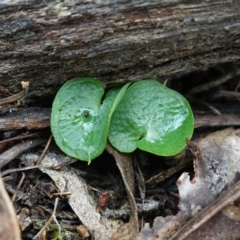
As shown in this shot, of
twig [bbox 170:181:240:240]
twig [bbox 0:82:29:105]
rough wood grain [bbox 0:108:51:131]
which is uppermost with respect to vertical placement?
twig [bbox 0:82:29:105]

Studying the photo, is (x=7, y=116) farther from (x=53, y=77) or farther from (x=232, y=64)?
(x=232, y=64)

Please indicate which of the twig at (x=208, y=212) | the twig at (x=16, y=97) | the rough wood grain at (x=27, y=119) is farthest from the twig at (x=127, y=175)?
the twig at (x=16, y=97)

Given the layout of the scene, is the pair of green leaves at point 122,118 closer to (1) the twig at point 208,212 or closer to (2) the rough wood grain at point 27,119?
(2) the rough wood grain at point 27,119

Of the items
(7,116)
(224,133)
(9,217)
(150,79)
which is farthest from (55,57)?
(224,133)

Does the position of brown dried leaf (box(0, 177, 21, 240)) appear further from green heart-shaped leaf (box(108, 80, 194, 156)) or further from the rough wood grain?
green heart-shaped leaf (box(108, 80, 194, 156))

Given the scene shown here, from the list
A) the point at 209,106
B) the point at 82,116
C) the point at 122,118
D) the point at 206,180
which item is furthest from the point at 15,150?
the point at 209,106

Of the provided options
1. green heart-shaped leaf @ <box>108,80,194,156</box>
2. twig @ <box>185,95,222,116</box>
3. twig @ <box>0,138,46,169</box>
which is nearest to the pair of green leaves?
green heart-shaped leaf @ <box>108,80,194,156</box>

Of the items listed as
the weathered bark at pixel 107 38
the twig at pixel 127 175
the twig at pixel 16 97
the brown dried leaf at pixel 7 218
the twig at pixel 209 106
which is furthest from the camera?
the twig at pixel 209 106

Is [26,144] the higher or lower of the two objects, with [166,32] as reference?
lower
